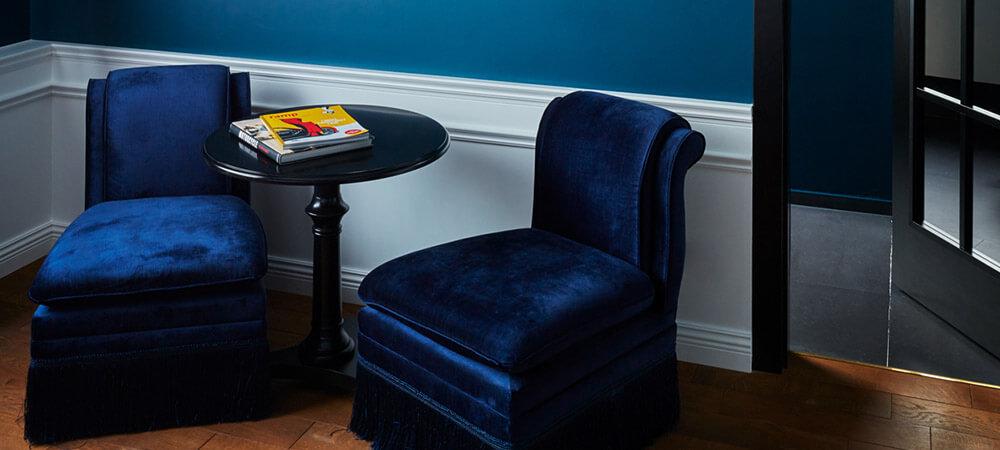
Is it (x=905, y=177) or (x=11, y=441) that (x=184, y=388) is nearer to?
(x=11, y=441)

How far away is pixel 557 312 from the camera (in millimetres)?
1992

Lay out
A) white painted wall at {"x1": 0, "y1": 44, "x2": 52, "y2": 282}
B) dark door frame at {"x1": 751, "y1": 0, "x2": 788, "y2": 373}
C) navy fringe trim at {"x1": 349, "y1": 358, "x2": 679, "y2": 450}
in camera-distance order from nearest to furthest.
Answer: navy fringe trim at {"x1": 349, "y1": 358, "x2": 679, "y2": 450} < dark door frame at {"x1": 751, "y1": 0, "x2": 788, "y2": 373} < white painted wall at {"x1": 0, "y1": 44, "x2": 52, "y2": 282}

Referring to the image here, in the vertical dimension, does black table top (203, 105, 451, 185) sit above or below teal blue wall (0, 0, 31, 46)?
below

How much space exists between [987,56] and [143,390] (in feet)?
7.37

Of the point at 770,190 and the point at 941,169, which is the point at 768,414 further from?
the point at 941,169

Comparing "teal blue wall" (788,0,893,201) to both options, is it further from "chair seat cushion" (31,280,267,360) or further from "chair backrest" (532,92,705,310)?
"chair seat cushion" (31,280,267,360)

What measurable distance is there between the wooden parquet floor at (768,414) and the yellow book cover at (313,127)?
70cm

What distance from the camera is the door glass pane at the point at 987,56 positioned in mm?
2334

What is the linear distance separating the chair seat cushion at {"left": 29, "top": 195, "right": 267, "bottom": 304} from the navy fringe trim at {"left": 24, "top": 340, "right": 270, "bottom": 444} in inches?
6.9

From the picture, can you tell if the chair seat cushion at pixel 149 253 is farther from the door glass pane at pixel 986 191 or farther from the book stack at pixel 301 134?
the door glass pane at pixel 986 191

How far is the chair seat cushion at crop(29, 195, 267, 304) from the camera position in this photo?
2.23 meters

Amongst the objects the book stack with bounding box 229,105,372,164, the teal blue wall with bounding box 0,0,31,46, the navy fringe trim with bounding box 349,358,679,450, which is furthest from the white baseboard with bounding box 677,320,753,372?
the teal blue wall with bounding box 0,0,31,46

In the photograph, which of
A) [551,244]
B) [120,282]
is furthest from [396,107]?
[120,282]

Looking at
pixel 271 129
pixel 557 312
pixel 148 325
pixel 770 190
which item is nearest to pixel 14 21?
pixel 271 129
